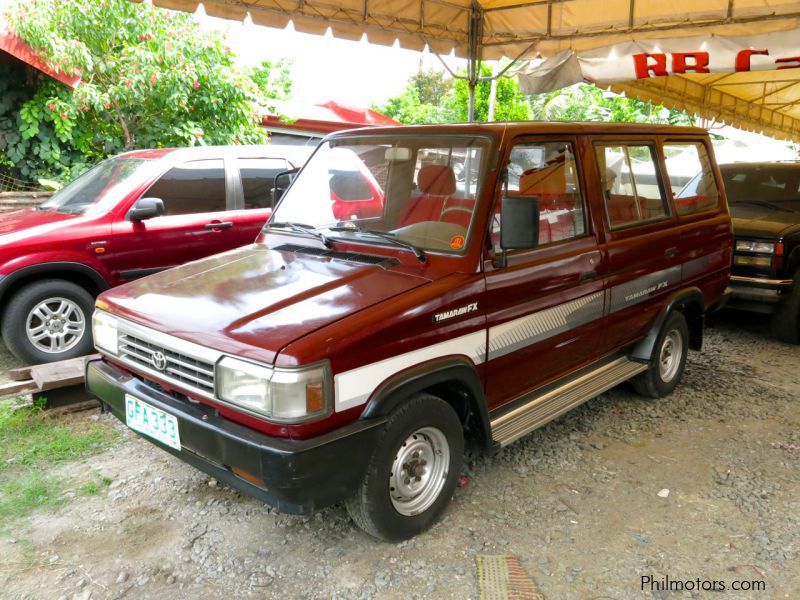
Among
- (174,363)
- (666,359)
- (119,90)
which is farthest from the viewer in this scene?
(119,90)

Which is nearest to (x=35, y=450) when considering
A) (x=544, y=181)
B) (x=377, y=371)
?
(x=377, y=371)

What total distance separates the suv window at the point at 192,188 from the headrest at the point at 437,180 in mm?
3095

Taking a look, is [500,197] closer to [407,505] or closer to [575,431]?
[407,505]

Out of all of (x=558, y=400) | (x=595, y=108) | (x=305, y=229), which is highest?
(x=595, y=108)

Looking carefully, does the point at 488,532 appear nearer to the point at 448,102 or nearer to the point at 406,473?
the point at 406,473

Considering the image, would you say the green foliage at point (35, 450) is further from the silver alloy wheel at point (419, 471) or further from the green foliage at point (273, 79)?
the green foliage at point (273, 79)

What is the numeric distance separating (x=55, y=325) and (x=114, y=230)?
0.91 meters

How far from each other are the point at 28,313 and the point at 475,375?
388 cm

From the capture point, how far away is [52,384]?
4.12 meters

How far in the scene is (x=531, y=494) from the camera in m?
3.41

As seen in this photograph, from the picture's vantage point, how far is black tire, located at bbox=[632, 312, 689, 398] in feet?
14.8

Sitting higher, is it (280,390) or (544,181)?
(544,181)

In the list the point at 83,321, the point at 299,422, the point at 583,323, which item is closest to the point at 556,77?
the point at 583,323

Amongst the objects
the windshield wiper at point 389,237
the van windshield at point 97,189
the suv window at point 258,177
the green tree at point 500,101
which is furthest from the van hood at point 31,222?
the green tree at point 500,101
